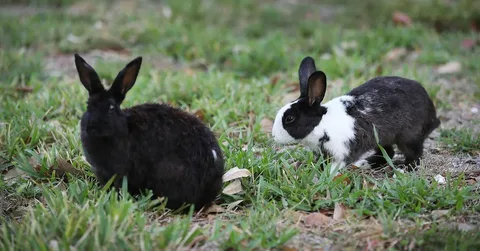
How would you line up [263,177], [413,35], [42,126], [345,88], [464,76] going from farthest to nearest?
1. [413,35]
2. [464,76]
3. [345,88]
4. [42,126]
5. [263,177]

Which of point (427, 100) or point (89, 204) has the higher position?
point (427, 100)

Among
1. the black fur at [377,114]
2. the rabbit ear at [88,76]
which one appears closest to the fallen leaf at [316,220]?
the black fur at [377,114]

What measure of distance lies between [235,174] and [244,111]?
1.51 metres

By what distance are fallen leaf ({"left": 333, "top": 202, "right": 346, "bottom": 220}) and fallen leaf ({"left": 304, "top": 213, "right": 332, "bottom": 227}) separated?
1.9 inches

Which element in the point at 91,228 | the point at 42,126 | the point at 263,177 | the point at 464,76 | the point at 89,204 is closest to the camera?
the point at 91,228

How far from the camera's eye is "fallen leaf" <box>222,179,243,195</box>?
4102 mm

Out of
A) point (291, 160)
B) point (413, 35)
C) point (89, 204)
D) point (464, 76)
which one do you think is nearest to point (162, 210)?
point (89, 204)

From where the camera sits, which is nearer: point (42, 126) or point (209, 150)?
point (209, 150)

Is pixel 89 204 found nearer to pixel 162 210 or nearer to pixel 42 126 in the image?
pixel 162 210

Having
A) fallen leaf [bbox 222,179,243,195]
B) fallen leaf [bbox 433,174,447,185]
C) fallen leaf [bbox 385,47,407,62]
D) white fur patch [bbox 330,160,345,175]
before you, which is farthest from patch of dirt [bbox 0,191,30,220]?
fallen leaf [bbox 385,47,407,62]

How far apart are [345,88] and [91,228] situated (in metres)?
3.52

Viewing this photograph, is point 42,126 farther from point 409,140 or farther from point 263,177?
point 409,140

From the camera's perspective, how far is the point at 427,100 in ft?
15.7

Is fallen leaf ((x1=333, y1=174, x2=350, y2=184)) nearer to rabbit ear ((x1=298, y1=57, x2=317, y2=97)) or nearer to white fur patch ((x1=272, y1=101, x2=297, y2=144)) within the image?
white fur patch ((x1=272, y1=101, x2=297, y2=144))
